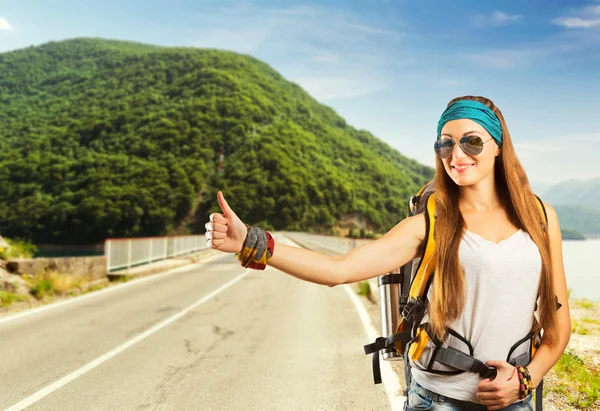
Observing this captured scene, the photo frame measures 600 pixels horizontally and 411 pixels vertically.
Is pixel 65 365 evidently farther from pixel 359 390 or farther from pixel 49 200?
pixel 49 200

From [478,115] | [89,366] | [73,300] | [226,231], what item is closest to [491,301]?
[478,115]

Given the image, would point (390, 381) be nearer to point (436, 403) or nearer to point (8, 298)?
point (436, 403)

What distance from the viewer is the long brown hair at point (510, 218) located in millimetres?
2193

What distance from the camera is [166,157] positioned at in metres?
155

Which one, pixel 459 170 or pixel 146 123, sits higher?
pixel 146 123

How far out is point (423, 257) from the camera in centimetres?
233

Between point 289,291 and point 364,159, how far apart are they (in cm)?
17216

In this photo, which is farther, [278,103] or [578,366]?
[278,103]

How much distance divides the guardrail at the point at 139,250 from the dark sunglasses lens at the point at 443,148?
41.1 ft

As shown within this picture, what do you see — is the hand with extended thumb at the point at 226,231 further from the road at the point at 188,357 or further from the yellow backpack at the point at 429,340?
the road at the point at 188,357

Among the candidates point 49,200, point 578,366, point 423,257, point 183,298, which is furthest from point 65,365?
point 49,200

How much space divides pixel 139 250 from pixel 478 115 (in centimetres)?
2298

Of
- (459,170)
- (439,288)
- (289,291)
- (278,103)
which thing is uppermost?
(278,103)


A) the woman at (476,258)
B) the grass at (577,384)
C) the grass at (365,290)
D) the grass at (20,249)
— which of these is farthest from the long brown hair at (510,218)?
the grass at (20,249)
